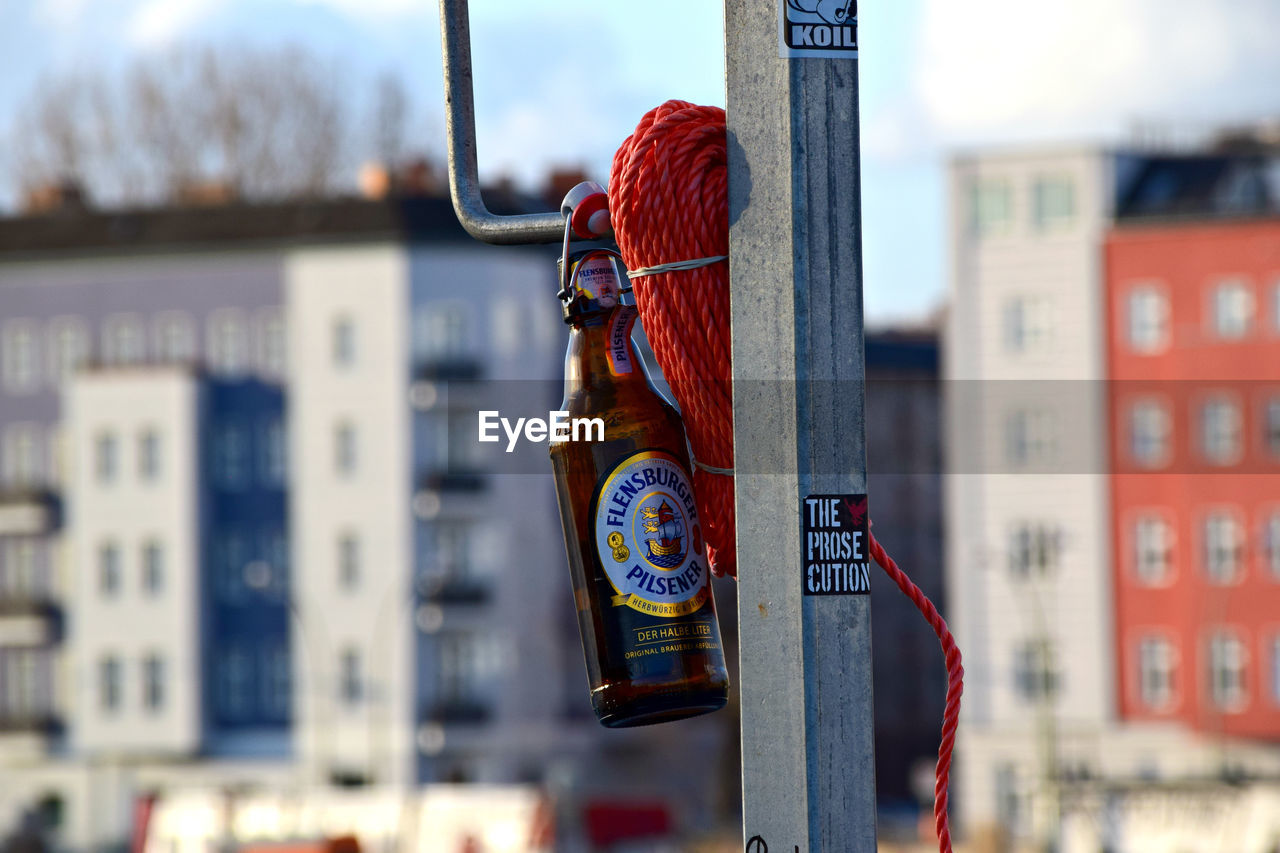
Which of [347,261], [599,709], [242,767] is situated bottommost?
[242,767]

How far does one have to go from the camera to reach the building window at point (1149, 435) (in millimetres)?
58062

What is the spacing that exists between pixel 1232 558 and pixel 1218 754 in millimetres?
5334

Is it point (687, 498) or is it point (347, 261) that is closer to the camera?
point (687, 498)

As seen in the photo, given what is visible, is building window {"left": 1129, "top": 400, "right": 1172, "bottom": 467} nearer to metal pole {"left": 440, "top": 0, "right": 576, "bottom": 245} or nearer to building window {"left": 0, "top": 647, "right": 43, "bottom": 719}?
building window {"left": 0, "top": 647, "right": 43, "bottom": 719}

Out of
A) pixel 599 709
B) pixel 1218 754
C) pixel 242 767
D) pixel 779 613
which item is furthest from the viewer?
pixel 242 767

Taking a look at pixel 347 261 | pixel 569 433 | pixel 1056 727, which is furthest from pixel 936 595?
pixel 569 433

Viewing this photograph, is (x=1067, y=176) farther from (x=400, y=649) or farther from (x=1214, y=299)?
(x=400, y=649)

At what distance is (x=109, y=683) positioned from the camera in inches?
2483

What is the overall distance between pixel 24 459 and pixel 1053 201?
31827mm

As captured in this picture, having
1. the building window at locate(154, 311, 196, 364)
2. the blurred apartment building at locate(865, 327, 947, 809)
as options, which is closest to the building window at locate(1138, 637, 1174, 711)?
the blurred apartment building at locate(865, 327, 947, 809)

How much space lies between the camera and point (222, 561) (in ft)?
208

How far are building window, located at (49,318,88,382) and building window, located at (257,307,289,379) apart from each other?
217 inches

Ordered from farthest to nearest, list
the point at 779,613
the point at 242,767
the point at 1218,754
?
the point at 242,767, the point at 1218,754, the point at 779,613

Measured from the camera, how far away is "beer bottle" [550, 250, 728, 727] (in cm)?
243
